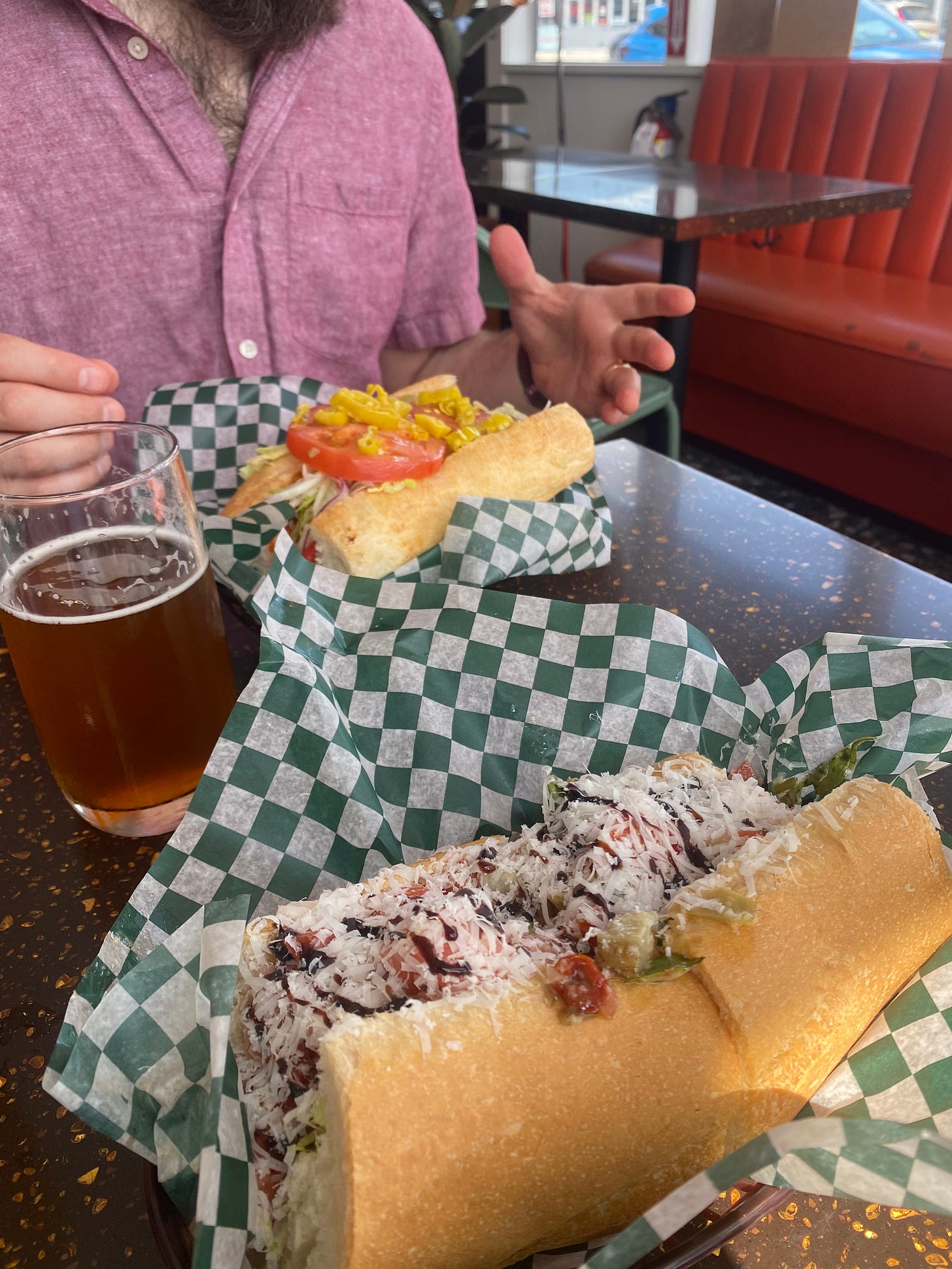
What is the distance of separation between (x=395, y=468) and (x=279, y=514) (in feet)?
0.80

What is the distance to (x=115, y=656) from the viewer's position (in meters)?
1.00

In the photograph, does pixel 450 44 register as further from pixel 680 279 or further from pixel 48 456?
pixel 48 456

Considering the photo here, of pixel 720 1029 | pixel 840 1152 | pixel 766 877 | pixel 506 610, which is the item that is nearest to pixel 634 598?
pixel 506 610

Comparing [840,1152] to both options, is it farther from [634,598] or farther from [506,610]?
[634,598]

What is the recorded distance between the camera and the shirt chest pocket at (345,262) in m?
2.29

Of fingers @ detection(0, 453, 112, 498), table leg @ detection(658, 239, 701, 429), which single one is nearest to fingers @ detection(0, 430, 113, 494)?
fingers @ detection(0, 453, 112, 498)

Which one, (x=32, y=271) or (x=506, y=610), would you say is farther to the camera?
(x=32, y=271)

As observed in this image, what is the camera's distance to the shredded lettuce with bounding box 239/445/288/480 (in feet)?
6.35

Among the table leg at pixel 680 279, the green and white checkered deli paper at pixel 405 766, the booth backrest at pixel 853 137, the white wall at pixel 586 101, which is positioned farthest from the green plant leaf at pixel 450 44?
the green and white checkered deli paper at pixel 405 766

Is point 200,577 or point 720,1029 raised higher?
point 200,577

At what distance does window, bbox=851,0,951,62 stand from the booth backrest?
Answer: 0.35m

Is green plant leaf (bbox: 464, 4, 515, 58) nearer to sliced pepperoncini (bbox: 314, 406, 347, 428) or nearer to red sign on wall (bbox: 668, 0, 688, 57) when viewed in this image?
red sign on wall (bbox: 668, 0, 688, 57)

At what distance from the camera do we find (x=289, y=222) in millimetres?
2246

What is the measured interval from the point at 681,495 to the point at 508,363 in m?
0.85
